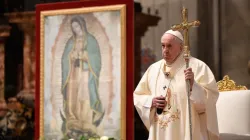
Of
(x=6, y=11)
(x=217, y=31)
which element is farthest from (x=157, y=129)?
(x=6, y=11)

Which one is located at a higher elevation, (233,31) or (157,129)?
(233,31)

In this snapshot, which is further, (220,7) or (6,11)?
(6,11)

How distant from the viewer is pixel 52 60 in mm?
8039

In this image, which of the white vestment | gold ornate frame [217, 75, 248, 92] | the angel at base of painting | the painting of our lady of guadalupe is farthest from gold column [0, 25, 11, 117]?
the white vestment

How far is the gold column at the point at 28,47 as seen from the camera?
8.43 m

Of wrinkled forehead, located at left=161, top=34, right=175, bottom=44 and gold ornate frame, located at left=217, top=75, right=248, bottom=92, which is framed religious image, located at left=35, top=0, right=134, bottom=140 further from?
wrinkled forehead, located at left=161, top=34, right=175, bottom=44

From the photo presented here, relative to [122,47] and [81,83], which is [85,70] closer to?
[81,83]

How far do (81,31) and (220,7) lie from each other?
1894 mm

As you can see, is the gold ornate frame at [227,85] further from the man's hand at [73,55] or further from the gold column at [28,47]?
the gold column at [28,47]

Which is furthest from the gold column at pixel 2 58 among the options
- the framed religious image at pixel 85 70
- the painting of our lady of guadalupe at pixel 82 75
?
the painting of our lady of guadalupe at pixel 82 75

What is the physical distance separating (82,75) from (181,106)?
8.98ft

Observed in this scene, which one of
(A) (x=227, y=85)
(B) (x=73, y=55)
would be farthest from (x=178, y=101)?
(B) (x=73, y=55)

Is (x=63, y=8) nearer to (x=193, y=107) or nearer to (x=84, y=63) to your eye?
(x=84, y=63)

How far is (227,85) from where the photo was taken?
22.6 ft
